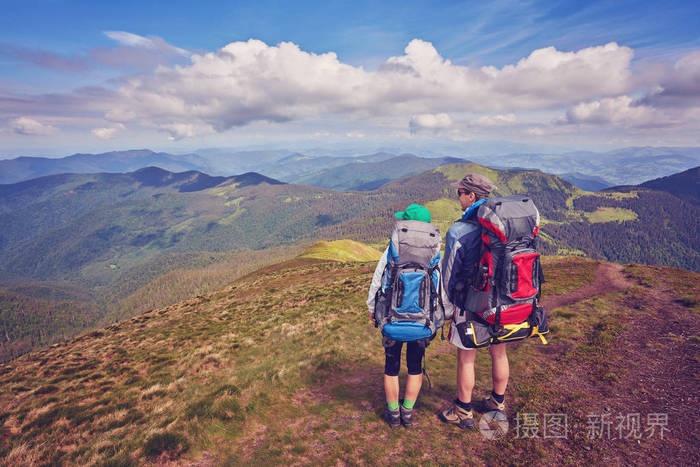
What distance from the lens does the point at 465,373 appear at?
22.2 feet

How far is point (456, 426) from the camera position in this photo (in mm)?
7078

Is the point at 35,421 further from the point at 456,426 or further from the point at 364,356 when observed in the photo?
the point at 456,426

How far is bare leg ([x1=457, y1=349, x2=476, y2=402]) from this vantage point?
21.8 feet

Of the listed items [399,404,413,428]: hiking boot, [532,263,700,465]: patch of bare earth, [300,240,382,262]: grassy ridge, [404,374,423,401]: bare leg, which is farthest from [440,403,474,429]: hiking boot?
[300,240,382,262]: grassy ridge

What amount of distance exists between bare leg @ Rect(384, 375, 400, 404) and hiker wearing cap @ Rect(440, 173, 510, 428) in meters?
1.42

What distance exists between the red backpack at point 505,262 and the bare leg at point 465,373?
1.05 meters

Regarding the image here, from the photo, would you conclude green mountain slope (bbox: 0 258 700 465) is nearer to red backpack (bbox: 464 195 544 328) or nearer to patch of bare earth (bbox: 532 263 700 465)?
patch of bare earth (bbox: 532 263 700 465)

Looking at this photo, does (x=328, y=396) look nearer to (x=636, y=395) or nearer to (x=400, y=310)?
(x=400, y=310)

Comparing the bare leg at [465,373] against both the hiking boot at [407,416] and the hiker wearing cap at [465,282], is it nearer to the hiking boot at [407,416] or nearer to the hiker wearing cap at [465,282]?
the hiker wearing cap at [465,282]

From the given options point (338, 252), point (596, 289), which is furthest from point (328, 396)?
point (338, 252)

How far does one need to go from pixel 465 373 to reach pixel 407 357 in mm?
1505

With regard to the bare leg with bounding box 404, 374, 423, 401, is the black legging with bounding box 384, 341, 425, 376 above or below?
above

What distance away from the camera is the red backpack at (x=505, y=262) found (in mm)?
5914

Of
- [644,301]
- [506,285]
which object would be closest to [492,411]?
[506,285]
